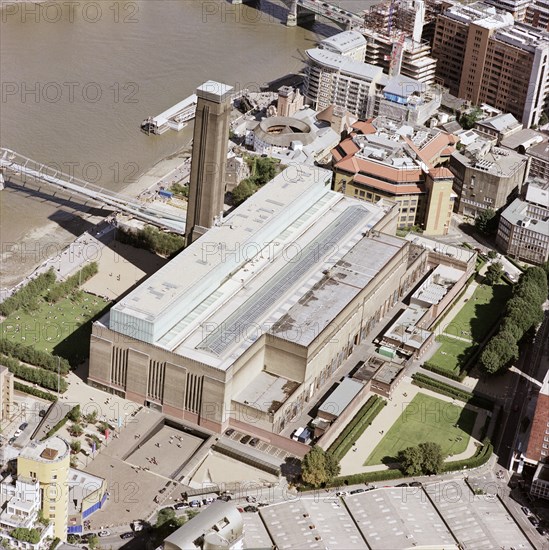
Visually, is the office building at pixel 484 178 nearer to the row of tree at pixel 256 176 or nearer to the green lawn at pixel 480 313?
the green lawn at pixel 480 313

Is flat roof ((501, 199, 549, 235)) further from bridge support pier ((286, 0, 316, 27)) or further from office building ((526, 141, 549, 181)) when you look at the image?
bridge support pier ((286, 0, 316, 27))

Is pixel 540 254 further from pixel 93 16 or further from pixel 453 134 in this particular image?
pixel 93 16

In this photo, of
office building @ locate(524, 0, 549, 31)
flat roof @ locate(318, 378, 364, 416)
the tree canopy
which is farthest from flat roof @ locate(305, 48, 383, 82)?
the tree canopy

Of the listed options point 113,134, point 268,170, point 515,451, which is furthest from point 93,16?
point 515,451

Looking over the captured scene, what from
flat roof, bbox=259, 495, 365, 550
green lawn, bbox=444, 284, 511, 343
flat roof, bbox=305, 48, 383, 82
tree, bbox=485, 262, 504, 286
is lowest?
flat roof, bbox=259, 495, 365, 550

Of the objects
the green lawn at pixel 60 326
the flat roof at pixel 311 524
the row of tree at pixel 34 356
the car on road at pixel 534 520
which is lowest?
the flat roof at pixel 311 524

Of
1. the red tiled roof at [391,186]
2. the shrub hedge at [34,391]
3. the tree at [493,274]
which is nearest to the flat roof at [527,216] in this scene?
the tree at [493,274]
